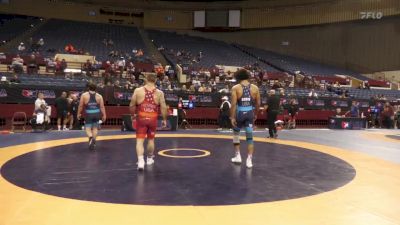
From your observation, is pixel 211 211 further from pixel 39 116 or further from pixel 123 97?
pixel 123 97

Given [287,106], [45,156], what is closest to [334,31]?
[287,106]

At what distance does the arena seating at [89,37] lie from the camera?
28780 mm

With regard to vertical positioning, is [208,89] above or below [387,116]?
above

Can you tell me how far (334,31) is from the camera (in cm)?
3656

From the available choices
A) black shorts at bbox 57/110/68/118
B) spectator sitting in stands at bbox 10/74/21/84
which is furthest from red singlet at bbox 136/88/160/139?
spectator sitting in stands at bbox 10/74/21/84

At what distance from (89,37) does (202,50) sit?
34.4 feet

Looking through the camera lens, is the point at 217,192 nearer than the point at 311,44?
Yes

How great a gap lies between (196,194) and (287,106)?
14.1 meters

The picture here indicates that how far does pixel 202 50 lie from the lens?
34.8 metres

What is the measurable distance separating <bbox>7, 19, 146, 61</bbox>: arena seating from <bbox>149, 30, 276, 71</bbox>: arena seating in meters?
2.49

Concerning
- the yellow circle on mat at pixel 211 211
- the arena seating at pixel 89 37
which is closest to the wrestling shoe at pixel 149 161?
the yellow circle on mat at pixel 211 211

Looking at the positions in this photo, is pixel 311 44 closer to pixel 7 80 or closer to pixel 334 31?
pixel 334 31

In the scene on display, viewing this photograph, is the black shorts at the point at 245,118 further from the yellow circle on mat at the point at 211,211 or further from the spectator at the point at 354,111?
the spectator at the point at 354,111

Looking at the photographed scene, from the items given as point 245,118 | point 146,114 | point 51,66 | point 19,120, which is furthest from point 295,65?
point 146,114
